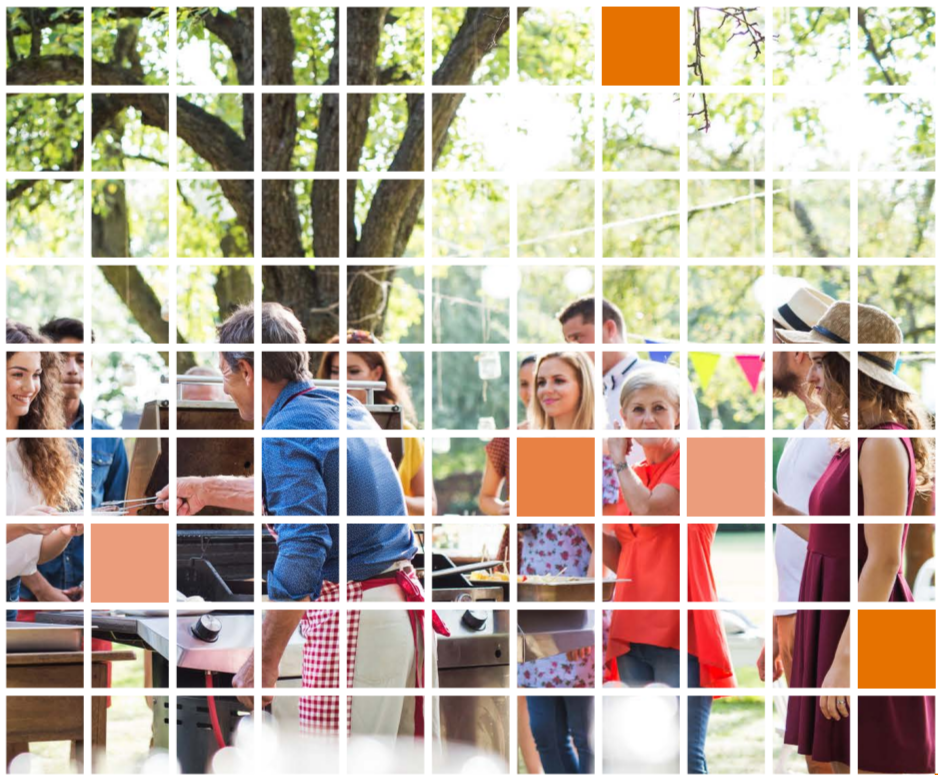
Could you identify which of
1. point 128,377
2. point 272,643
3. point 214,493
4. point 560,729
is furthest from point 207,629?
point 128,377

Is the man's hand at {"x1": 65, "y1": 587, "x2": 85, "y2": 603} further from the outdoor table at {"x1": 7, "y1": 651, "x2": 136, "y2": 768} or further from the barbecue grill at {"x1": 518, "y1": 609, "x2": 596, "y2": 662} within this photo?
the barbecue grill at {"x1": 518, "y1": 609, "x2": 596, "y2": 662}

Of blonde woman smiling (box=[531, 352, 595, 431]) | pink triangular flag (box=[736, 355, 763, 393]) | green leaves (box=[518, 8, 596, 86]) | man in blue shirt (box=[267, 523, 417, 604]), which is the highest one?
green leaves (box=[518, 8, 596, 86])

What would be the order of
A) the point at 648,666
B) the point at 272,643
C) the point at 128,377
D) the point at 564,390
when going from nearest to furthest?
the point at 272,643
the point at 648,666
the point at 564,390
the point at 128,377

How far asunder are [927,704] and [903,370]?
A: 24.7ft

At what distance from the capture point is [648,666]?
2986 millimetres

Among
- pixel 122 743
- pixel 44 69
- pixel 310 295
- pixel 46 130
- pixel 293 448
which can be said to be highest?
pixel 44 69

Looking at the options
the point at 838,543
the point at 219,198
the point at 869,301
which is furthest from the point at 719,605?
the point at 869,301

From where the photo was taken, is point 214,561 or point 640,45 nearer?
point 640,45

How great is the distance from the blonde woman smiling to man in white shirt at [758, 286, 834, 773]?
1.69 feet

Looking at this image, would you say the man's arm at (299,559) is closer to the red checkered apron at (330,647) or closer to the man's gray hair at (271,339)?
the red checkered apron at (330,647)

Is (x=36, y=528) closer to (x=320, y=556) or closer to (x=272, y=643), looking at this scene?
(x=272, y=643)

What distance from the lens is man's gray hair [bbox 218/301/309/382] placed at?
2.45 meters

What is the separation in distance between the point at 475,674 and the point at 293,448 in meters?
0.86

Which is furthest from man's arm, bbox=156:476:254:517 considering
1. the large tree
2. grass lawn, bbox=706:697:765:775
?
grass lawn, bbox=706:697:765:775
